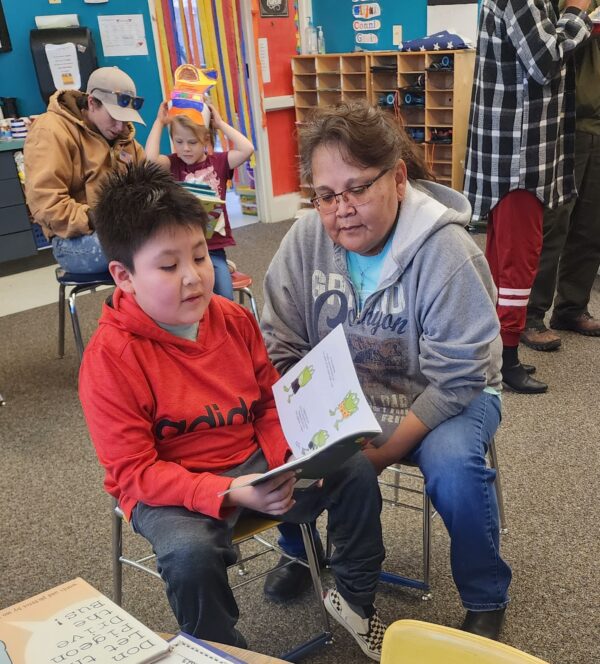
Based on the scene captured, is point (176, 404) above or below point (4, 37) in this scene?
below

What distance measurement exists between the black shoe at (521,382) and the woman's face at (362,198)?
1.31 meters

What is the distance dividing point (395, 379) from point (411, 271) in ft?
0.82

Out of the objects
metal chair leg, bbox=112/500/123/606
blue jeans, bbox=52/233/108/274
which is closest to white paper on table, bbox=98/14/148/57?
blue jeans, bbox=52/233/108/274

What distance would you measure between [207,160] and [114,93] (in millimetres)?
418

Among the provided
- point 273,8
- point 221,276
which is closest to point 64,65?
point 273,8

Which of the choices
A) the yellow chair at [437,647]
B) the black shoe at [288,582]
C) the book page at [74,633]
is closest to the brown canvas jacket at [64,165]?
the black shoe at [288,582]

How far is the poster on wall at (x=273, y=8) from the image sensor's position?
4.86 metres

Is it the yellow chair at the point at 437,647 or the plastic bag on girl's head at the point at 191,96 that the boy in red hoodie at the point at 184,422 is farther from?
the plastic bag on girl's head at the point at 191,96

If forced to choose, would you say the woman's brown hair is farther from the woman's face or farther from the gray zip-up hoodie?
the gray zip-up hoodie

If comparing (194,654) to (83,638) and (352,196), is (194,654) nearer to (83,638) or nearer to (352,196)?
(83,638)

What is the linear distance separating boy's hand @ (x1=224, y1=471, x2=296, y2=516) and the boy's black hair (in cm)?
43

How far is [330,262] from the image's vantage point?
1475 mm

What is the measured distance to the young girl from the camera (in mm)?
2564

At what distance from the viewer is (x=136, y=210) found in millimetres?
1191
